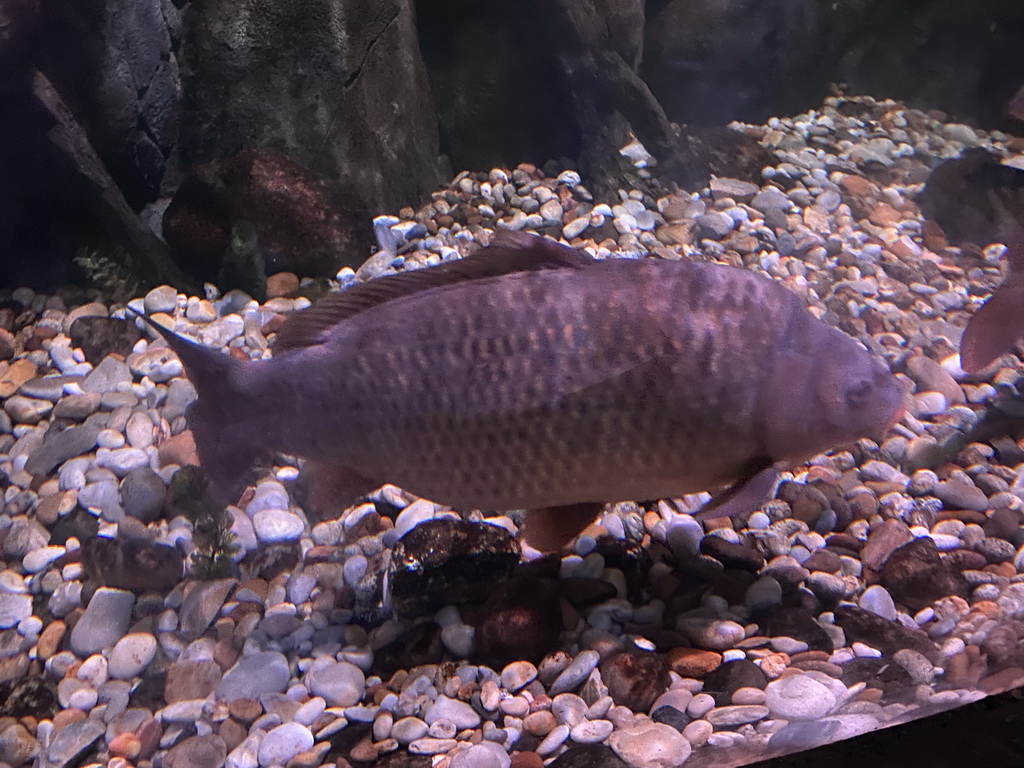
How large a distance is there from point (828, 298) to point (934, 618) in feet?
7.22

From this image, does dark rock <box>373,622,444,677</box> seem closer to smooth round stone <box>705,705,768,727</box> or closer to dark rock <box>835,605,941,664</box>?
smooth round stone <box>705,705,768,727</box>

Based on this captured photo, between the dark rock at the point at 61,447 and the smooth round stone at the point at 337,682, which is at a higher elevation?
the dark rock at the point at 61,447

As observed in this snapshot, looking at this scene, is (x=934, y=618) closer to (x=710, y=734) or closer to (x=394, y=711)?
(x=710, y=734)

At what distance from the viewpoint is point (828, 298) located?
12.4 ft

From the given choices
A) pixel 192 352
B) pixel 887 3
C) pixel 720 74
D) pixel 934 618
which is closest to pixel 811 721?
pixel 934 618

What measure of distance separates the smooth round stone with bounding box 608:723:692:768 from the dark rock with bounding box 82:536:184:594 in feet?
5.70

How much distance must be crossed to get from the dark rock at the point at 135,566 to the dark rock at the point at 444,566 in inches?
35.0

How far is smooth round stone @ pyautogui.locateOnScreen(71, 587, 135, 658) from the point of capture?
2.40 m

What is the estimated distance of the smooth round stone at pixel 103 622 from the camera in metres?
2.40

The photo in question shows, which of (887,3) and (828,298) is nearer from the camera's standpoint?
(828,298)

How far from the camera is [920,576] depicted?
2160 mm

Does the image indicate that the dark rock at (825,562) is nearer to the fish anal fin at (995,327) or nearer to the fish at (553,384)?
the fish at (553,384)

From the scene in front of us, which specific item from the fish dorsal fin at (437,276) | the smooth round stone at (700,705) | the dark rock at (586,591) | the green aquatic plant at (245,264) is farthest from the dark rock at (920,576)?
the green aquatic plant at (245,264)

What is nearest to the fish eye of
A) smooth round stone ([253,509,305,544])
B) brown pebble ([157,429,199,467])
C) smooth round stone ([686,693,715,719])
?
smooth round stone ([686,693,715,719])
